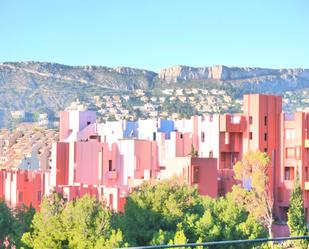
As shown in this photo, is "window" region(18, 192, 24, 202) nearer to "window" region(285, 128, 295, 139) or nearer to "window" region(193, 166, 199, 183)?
"window" region(193, 166, 199, 183)

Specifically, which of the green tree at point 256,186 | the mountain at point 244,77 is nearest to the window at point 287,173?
the green tree at point 256,186

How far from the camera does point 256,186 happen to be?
100ft

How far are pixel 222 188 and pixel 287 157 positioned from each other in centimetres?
378

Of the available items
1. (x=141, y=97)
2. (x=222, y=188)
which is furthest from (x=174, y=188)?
(x=141, y=97)

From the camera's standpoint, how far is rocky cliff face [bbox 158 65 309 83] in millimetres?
91250

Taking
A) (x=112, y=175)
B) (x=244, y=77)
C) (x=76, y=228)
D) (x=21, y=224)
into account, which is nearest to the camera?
(x=76, y=228)

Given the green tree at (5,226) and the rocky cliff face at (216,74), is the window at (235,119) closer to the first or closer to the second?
the green tree at (5,226)

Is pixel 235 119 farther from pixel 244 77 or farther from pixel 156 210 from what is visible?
pixel 244 77

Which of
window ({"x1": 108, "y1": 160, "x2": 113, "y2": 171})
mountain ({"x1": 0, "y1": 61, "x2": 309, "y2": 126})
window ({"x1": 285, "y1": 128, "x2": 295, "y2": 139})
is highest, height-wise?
mountain ({"x1": 0, "y1": 61, "x2": 309, "y2": 126})

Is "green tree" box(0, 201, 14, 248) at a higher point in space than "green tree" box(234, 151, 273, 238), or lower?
lower

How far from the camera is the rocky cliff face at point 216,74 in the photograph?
91.2 meters

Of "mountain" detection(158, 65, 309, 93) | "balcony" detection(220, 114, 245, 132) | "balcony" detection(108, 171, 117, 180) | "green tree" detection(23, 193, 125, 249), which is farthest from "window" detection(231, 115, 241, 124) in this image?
"mountain" detection(158, 65, 309, 93)

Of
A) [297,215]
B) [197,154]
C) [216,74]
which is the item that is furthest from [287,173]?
[216,74]

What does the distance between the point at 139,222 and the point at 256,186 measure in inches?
361
